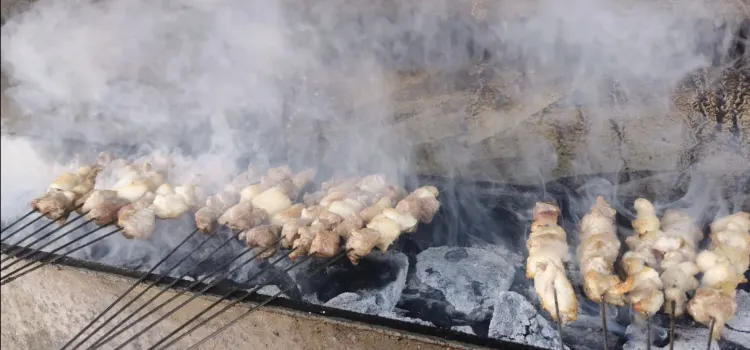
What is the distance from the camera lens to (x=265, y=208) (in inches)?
146

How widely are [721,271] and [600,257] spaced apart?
538mm

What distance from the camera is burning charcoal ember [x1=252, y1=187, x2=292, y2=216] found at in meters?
3.72

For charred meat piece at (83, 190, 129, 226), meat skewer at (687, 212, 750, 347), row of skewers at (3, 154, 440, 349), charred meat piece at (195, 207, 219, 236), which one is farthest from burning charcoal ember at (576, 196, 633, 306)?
charred meat piece at (83, 190, 129, 226)

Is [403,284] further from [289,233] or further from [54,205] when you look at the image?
[54,205]

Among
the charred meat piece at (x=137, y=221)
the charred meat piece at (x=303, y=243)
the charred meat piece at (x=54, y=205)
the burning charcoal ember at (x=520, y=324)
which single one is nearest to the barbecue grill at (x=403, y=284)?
the burning charcoal ember at (x=520, y=324)

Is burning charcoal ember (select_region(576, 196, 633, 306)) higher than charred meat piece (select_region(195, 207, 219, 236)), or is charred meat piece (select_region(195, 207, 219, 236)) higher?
charred meat piece (select_region(195, 207, 219, 236))

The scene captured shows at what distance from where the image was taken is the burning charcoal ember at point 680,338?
7.98ft

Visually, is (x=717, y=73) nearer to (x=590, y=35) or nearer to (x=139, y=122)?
(x=590, y=35)

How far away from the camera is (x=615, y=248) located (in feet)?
9.46

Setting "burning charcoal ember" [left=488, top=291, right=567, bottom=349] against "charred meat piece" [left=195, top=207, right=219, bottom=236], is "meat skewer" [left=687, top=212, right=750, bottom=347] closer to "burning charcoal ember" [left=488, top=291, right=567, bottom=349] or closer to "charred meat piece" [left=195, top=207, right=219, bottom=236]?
"burning charcoal ember" [left=488, top=291, right=567, bottom=349]

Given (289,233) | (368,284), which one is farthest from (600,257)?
(289,233)

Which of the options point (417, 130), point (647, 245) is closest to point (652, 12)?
point (647, 245)

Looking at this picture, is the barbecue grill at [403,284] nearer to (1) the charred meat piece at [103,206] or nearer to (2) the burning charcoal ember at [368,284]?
(2) the burning charcoal ember at [368,284]

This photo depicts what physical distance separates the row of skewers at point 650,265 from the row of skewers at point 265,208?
93 cm
